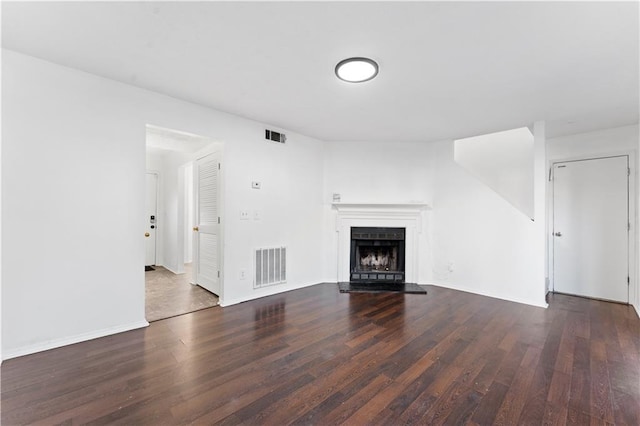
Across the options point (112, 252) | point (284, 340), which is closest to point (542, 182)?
point (284, 340)

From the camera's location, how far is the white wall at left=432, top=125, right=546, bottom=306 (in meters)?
3.63

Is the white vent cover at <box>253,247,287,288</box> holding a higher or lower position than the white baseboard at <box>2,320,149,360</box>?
higher

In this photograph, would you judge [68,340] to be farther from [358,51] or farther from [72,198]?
[358,51]

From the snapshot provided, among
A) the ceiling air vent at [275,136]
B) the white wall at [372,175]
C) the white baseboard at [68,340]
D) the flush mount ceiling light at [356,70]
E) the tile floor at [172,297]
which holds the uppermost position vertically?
the flush mount ceiling light at [356,70]

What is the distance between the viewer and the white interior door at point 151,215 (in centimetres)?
595

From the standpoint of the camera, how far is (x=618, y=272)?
3736 millimetres

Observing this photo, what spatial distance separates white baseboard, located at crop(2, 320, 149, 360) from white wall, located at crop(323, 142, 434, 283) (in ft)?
9.23

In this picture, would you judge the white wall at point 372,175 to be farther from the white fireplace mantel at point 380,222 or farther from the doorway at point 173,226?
the doorway at point 173,226

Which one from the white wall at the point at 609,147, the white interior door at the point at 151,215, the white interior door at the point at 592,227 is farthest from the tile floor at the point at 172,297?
the white wall at the point at 609,147

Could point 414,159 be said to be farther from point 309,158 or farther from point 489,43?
point 489,43

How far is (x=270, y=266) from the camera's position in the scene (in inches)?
154

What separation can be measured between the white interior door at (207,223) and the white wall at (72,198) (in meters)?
0.77

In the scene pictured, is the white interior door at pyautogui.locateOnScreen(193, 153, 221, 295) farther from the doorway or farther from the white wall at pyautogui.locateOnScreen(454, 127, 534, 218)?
the white wall at pyautogui.locateOnScreen(454, 127, 534, 218)

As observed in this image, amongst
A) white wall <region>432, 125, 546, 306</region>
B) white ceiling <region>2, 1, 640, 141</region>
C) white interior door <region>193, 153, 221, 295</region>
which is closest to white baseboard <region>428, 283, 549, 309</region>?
white wall <region>432, 125, 546, 306</region>
